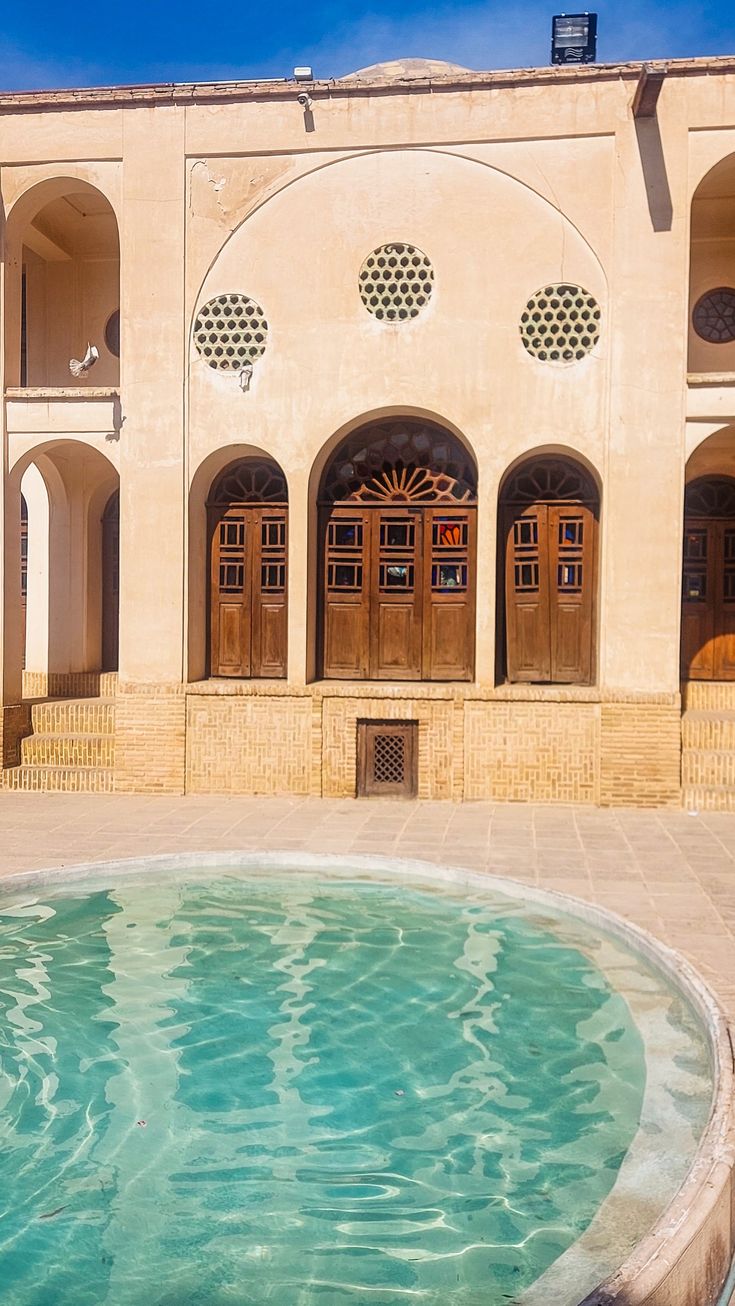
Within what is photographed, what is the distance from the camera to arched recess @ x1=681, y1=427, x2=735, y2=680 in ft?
38.7

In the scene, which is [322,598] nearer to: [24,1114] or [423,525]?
[423,525]

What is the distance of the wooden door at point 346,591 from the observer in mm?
10984

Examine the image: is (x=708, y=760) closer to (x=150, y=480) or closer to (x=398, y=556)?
(x=398, y=556)

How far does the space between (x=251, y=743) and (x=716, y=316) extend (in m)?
7.08

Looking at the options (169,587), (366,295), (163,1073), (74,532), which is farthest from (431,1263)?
(74,532)

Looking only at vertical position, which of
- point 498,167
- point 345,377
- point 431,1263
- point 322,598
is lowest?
point 431,1263

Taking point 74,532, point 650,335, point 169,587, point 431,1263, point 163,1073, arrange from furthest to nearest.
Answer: point 74,532 → point 169,587 → point 650,335 → point 163,1073 → point 431,1263

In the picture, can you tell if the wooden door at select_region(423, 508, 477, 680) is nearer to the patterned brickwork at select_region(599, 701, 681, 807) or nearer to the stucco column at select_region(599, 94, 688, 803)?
the stucco column at select_region(599, 94, 688, 803)

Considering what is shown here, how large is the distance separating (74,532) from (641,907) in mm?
8777

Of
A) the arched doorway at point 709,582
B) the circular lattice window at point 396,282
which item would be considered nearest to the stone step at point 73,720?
the circular lattice window at point 396,282

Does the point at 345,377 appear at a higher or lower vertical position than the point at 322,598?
higher

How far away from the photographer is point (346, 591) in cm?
1102

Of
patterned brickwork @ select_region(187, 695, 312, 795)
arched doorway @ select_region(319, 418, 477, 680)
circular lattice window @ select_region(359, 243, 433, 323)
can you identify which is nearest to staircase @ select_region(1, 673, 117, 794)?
patterned brickwork @ select_region(187, 695, 312, 795)

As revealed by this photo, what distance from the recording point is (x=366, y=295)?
407 inches
